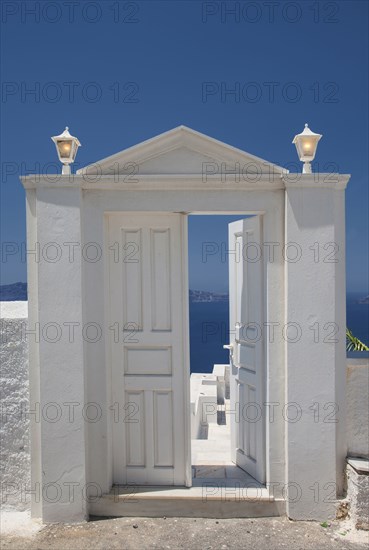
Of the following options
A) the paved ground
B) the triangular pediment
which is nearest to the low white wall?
the paved ground

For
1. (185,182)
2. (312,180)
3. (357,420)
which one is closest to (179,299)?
(185,182)

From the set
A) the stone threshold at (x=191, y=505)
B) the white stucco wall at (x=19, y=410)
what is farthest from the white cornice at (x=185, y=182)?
the stone threshold at (x=191, y=505)

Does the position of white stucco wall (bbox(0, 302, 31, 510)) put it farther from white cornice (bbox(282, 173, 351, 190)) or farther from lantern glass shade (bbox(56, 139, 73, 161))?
white cornice (bbox(282, 173, 351, 190))

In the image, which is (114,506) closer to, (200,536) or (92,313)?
(200,536)

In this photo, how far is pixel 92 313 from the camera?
13.5 ft

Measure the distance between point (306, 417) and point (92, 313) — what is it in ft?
7.13

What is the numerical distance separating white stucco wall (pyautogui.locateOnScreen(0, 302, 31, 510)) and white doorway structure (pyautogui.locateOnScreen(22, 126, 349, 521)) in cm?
14

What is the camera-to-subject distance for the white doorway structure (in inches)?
158

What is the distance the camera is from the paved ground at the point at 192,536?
372 cm

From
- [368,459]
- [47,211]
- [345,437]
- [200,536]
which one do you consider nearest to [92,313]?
[47,211]

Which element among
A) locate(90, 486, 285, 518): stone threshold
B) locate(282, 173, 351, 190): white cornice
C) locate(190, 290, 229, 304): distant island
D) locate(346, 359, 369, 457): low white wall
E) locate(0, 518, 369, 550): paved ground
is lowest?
locate(0, 518, 369, 550): paved ground

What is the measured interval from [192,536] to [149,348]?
1.67 metres

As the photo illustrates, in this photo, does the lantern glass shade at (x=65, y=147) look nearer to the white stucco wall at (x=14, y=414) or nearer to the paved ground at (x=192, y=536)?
the white stucco wall at (x=14, y=414)

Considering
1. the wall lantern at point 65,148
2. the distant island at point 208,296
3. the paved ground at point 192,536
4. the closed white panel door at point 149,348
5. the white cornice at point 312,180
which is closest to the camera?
the paved ground at point 192,536
